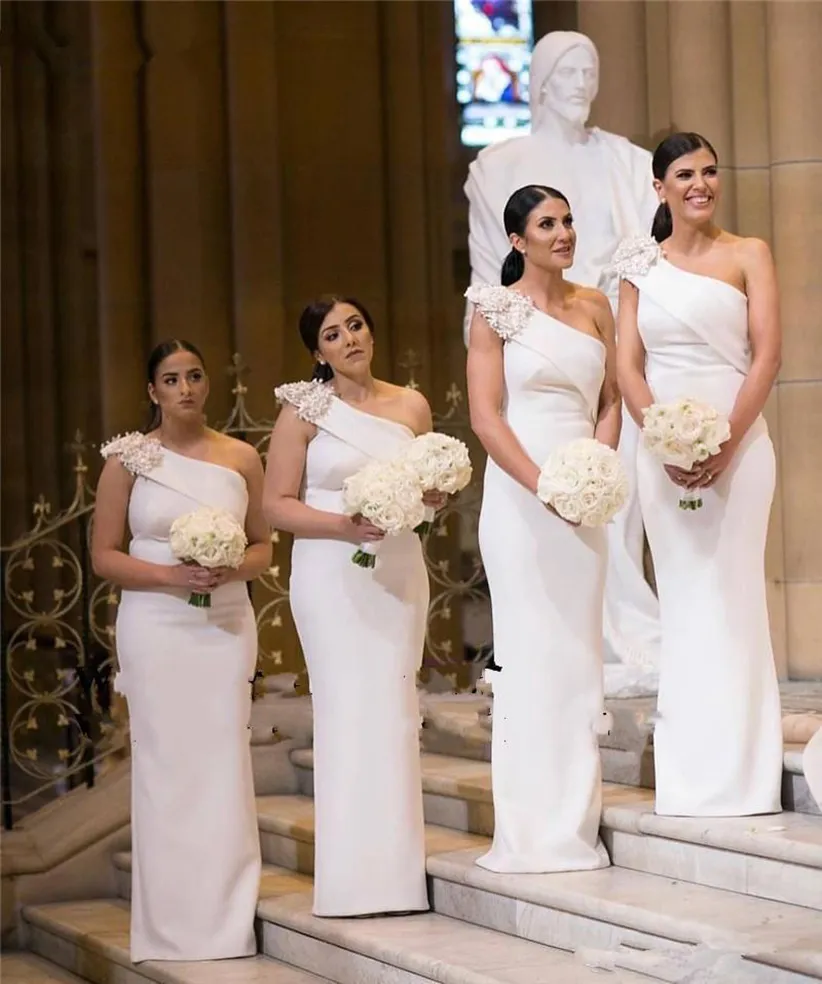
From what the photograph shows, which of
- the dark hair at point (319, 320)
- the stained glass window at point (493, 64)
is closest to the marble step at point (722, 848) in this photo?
the dark hair at point (319, 320)

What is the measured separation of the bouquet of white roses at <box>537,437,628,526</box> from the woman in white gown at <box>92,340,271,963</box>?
4.09 feet

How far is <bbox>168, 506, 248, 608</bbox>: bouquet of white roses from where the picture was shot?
634 centimetres

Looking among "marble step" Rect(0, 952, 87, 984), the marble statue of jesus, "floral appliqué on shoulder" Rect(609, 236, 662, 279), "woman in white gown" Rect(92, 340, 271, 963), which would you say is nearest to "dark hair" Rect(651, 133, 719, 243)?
"floral appliqué on shoulder" Rect(609, 236, 662, 279)

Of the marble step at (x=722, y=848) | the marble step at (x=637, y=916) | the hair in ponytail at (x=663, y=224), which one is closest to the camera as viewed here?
the marble step at (x=637, y=916)

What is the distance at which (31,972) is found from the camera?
7711 millimetres

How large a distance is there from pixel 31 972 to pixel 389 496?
295 centimetres

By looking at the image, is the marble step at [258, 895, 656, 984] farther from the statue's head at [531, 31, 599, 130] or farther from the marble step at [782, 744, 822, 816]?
the statue's head at [531, 31, 599, 130]

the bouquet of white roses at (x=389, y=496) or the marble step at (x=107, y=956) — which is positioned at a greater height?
the bouquet of white roses at (x=389, y=496)

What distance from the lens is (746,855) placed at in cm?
591

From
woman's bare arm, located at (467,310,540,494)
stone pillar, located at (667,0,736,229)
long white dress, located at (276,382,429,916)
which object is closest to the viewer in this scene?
woman's bare arm, located at (467,310,540,494)

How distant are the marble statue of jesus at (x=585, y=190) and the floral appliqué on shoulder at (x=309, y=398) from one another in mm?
1894

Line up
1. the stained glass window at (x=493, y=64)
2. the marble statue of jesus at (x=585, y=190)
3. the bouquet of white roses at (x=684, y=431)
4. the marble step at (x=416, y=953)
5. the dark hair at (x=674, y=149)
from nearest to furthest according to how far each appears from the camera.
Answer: the marble step at (x=416, y=953) < the bouquet of white roses at (x=684, y=431) < the dark hair at (x=674, y=149) < the marble statue of jesus at (x=585, y=190) < the stained glass window at (x=493, y=64)

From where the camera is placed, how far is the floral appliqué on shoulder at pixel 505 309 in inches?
244

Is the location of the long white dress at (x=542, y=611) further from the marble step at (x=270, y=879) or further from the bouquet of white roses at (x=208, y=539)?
the marble step at (x=270, y=879)
